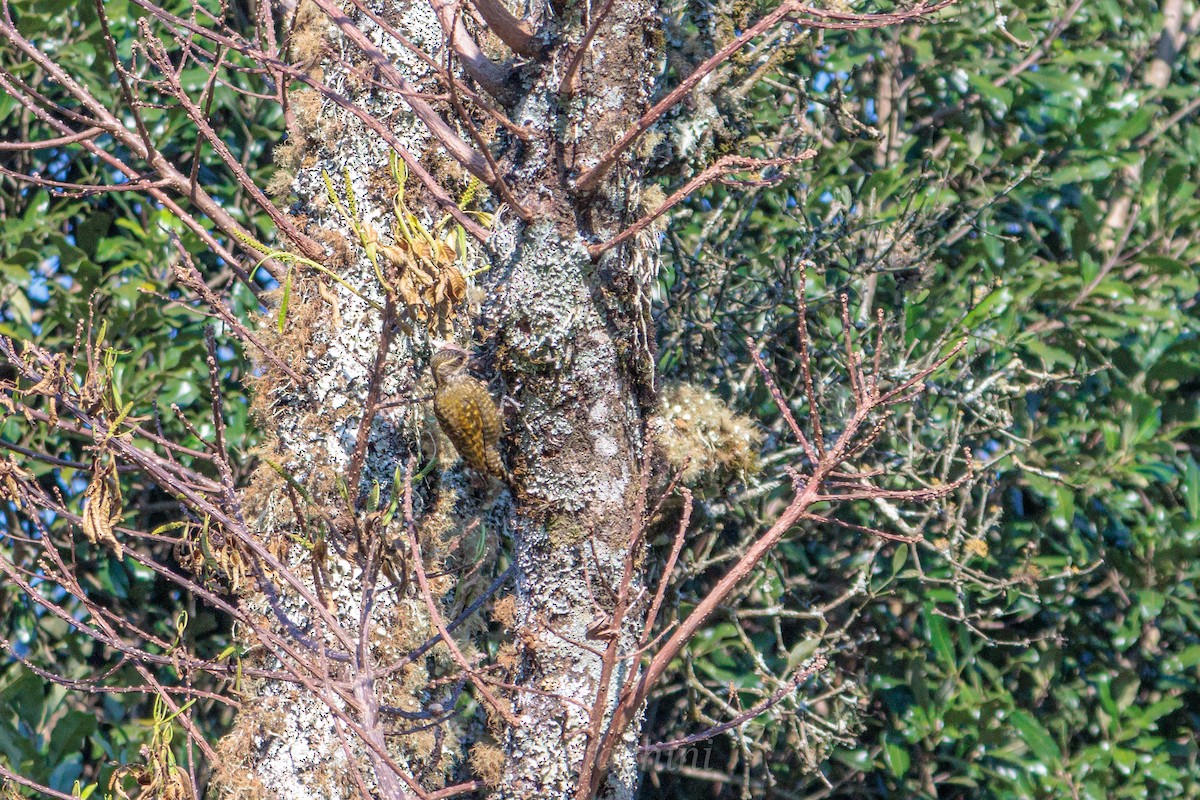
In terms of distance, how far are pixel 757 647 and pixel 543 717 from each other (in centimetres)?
168

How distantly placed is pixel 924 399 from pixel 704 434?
0.91m

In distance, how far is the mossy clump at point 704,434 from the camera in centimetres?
252

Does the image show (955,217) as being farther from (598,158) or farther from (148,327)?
(148,327)

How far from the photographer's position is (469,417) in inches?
68.7

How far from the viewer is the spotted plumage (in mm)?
1734

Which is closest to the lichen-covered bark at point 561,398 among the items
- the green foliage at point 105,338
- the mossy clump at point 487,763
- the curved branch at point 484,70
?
the curved branch at point 484,70

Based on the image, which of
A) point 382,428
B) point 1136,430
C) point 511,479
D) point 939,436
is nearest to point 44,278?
point 382,428

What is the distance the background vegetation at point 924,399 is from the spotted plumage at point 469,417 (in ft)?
4.11

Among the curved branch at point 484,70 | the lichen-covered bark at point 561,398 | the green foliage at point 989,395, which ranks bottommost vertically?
the green foliage at point 989,395

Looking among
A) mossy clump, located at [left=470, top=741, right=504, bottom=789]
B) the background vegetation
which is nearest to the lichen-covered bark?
mossy clump, located at [left=470, top=741, right=504, bottom=789]

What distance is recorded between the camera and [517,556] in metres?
1.74

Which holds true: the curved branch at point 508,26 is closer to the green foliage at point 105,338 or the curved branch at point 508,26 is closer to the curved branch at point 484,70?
the curved branch at point 484,70

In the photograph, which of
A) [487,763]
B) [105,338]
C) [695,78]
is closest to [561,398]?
[695,78]

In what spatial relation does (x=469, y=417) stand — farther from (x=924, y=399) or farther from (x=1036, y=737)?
(x=1036, y=737)
